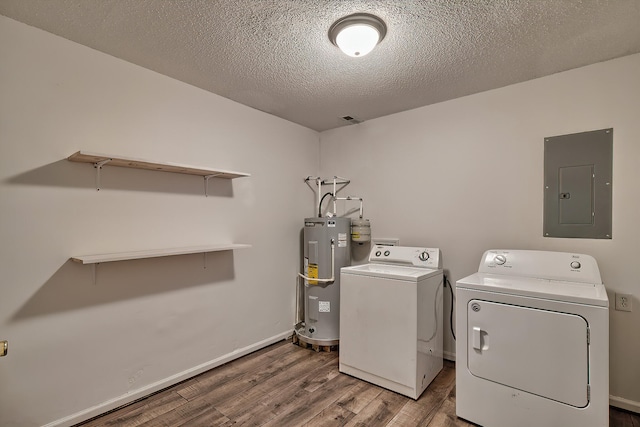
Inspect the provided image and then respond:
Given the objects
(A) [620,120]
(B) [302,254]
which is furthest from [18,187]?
(A) [620,120]

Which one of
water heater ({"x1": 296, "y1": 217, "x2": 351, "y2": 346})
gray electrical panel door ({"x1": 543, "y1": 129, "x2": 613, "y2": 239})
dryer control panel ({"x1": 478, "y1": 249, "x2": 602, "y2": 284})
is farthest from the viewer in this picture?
water heater ({"x1": 296, "y1": 217, "x2": 351, "y2": 346})

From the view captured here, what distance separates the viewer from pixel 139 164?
2037mm

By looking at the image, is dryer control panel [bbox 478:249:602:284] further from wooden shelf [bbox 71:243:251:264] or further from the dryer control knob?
wooden shelf [bbox 71:243:251:264]

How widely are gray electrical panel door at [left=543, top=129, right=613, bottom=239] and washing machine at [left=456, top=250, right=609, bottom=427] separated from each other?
0.94ft

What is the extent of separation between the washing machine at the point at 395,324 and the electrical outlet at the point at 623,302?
113 cm

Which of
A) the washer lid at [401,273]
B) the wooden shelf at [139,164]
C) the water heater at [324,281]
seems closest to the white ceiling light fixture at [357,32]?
the wooden shelf at [139,164]

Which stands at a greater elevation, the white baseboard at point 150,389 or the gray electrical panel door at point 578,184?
the gray electrical panel door at point 578,184

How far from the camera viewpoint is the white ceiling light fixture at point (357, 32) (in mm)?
1646

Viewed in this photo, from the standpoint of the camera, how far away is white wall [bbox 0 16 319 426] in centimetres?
171

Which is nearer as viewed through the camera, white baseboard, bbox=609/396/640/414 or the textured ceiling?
the textured ceiling

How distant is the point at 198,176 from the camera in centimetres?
254

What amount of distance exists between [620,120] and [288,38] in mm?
2316

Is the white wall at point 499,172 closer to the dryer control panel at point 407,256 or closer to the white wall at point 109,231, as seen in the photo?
the dryer control panel at point 407,256

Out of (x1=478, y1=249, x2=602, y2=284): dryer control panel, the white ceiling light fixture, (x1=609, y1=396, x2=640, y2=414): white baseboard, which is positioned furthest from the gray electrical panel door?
the white ceiling light fixture
